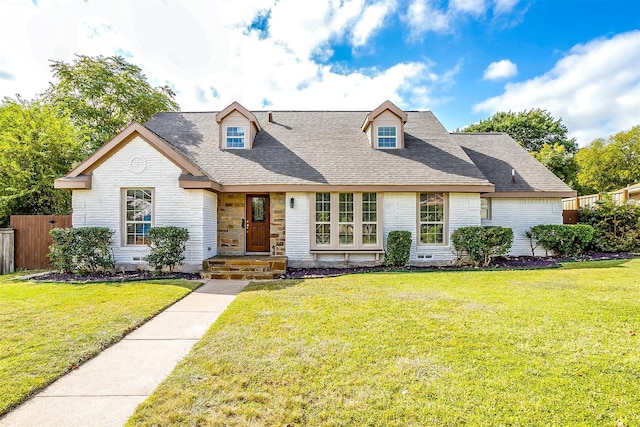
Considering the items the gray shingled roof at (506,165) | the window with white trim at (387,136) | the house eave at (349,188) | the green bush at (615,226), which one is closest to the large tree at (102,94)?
the house eave at (349,188)

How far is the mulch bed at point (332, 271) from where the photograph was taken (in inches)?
342

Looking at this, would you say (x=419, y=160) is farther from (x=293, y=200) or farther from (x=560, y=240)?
(x=560, y=240)

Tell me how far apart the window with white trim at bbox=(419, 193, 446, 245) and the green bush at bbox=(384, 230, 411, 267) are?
84 cm

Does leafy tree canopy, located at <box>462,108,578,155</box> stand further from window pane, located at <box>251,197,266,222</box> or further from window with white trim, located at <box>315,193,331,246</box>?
window pane, located at <box>251,197,266,222</box>

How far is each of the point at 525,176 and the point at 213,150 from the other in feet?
40.5

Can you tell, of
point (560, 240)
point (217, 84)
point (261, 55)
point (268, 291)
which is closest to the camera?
point (268, 291)

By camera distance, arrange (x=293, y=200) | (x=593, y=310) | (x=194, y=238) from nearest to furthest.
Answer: (x=593, y=310) → (x=194, y=238) → (x=293, y=200)

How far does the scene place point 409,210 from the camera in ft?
34.3

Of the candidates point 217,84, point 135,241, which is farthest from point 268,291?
point 217,84

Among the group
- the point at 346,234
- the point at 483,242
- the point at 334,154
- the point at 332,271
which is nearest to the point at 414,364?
the point at 332,271

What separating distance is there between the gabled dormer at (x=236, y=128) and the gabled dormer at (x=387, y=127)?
4643 mm

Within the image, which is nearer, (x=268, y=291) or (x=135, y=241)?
(x=268, y=291)

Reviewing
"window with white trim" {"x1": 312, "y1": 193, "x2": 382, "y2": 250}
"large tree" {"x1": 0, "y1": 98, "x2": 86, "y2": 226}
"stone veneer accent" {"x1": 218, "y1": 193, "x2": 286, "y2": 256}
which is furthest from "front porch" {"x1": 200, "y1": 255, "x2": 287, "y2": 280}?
"large tree" {"x1": 0, "y1": 98, "x2": 86, "y2": 226}

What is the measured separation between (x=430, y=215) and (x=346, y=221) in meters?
2.90
